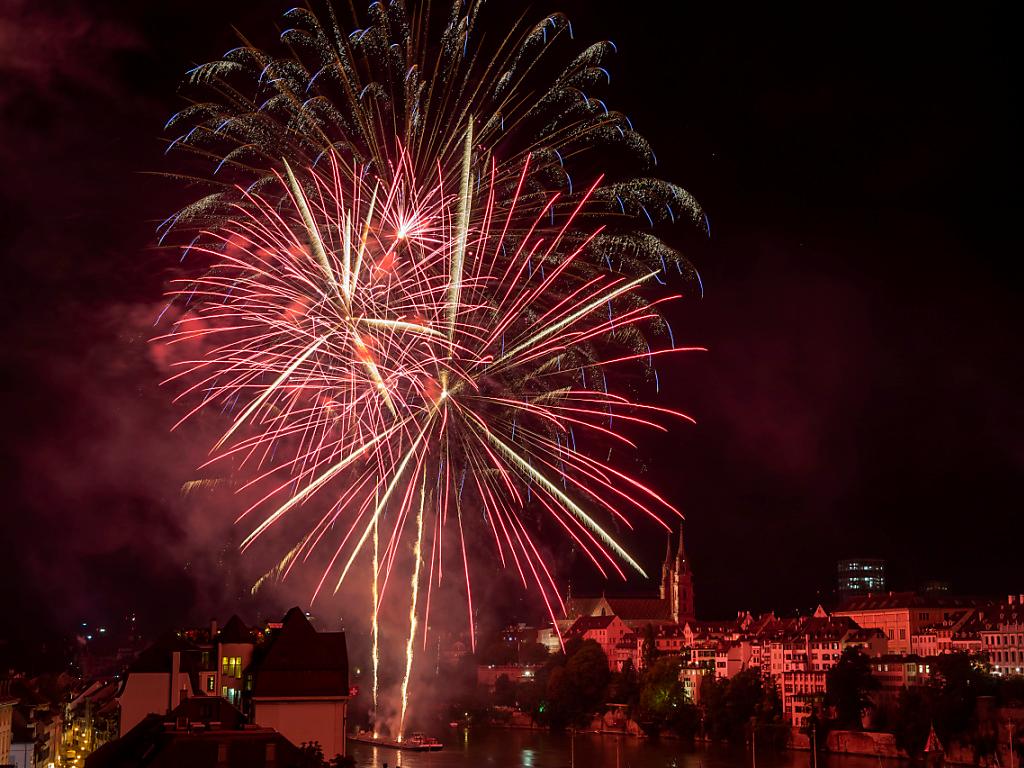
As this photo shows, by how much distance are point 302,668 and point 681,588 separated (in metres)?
74.4

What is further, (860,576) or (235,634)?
(860,576)

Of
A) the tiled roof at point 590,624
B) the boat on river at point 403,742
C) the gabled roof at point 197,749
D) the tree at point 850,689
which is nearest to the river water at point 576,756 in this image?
the boat on river at point 403,742

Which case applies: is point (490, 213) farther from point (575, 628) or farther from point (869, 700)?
point (575, 628)

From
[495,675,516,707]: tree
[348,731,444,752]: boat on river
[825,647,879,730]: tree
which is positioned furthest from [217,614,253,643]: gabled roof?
[495,675,516,707]: tree

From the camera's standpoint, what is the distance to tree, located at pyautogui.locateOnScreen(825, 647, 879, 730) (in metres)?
49.3

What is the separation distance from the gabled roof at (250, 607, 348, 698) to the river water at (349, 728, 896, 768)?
14.4m

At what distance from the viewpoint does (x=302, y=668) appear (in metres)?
20.7

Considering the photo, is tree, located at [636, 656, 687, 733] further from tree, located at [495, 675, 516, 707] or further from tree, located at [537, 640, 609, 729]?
tree, located at [495, 675, 516, 707]

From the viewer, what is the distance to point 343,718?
20781 millimetres

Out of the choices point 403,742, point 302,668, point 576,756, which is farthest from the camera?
point 576,756

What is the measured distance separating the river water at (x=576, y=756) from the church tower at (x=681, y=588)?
37328 millimetres

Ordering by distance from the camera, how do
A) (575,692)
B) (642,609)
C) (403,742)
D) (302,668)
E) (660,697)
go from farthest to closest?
(642,609) < (575,692) < (660,697) < (403,742) < (302,668)

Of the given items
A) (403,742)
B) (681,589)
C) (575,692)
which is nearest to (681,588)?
(681,589)

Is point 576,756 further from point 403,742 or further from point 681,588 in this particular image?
point 681,588
